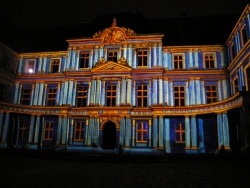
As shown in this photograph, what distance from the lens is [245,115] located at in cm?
1642

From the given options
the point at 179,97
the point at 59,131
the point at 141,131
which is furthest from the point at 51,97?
the point at 179,97

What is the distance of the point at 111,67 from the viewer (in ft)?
86.6

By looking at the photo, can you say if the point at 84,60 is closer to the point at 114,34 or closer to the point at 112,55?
the point at 112,55

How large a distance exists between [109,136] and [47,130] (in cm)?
794

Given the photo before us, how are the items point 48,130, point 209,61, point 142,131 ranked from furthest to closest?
point 48,130 < point 209,61 < point 142,131

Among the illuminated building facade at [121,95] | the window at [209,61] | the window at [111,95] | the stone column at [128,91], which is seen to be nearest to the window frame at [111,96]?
the window at [111,95]

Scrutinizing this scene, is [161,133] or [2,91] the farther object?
[2,91]

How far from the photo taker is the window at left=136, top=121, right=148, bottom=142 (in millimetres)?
24841

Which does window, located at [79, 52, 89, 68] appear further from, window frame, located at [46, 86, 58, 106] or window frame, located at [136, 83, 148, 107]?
window frame, located at [136, 83, 148, 107]

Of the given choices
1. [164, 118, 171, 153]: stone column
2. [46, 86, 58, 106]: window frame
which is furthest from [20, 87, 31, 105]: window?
[164, 118, 171, 153]: stone column

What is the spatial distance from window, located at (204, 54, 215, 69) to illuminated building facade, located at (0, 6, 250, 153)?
117 millimetres

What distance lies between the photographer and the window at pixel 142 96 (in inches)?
1016

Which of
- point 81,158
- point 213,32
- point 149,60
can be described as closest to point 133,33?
point 149,60

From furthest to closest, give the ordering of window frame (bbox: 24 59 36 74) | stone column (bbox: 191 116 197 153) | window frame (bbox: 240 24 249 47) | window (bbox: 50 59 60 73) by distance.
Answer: window frame (bbox: 24 59 36 74)
window (bbox: 50 59 60 73)
stone column (bbox: 191 116 197 153)
window frame (bbox: 240 24 249 47)
